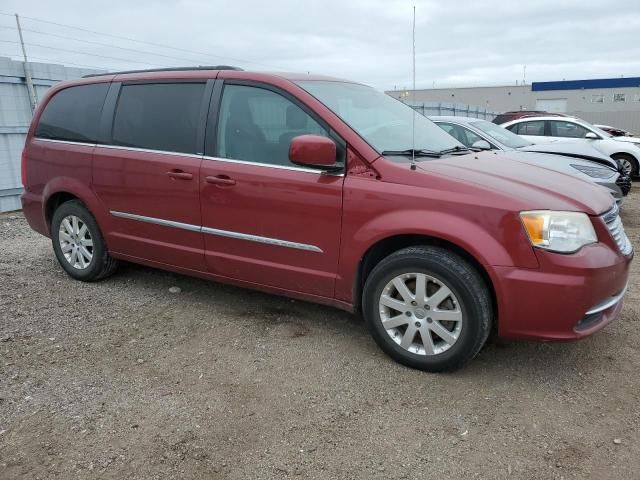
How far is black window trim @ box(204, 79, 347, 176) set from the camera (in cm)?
332

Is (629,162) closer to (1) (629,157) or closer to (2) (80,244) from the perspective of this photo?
(1) (629,157)

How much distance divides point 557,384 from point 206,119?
290 centimetres

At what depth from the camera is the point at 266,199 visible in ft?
11.6

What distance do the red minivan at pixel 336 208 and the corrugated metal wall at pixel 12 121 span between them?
435 cm

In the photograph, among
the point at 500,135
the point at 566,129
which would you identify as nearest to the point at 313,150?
the point at 500,135

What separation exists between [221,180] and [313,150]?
840 millimetres

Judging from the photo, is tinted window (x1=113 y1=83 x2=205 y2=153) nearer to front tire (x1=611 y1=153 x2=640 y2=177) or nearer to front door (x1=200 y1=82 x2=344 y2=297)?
front door (x1=200 y1=82 x2=344 y2=297)

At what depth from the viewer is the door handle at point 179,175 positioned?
383 centimetres

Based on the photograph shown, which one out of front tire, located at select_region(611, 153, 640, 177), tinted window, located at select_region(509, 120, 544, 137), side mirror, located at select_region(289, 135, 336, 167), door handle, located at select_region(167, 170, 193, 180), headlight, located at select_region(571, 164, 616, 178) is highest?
side mirror, located at select_region(289, 135, 336, 167)

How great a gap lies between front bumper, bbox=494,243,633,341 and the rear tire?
339 centimetres

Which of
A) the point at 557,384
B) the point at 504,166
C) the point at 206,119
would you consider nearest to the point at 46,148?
the point at 206,119

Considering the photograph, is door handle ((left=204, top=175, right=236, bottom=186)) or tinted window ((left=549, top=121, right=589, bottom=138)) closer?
door handle ((left=204, top=175, right=236, bottom=186))

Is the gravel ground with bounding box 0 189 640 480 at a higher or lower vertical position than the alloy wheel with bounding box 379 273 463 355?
lower

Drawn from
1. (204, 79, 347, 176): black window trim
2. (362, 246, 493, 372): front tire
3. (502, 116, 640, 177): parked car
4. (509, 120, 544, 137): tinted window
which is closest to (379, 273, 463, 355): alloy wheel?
(362, 246, 493, 372): front tire
